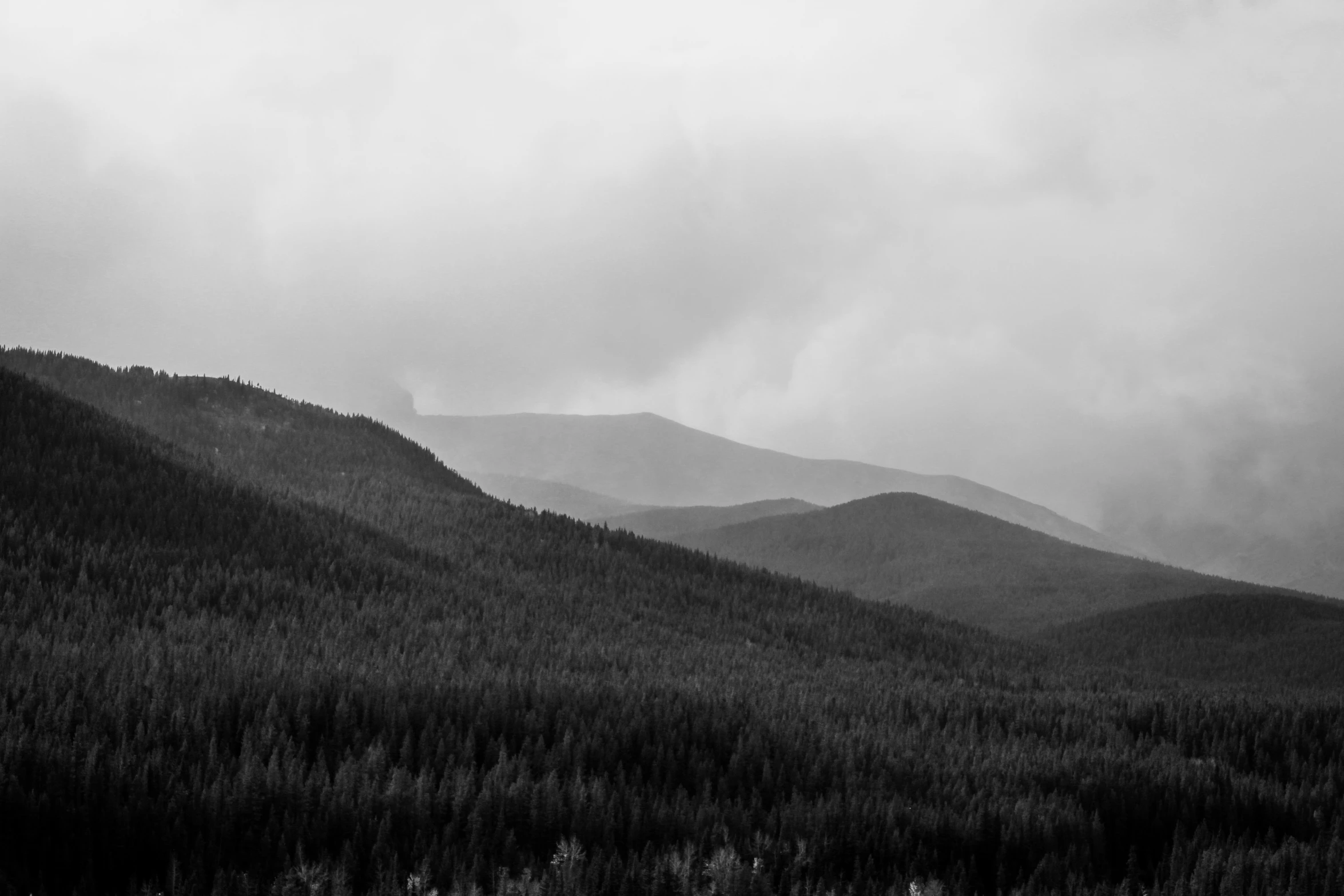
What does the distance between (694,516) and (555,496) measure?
1285 inches

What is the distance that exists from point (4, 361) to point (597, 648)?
984 inches

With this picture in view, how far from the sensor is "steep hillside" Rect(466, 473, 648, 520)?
297 feet

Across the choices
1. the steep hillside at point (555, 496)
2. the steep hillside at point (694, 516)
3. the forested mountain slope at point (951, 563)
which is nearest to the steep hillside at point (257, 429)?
the forested mountain slope at point (951, 563)

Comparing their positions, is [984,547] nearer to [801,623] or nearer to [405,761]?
[801,623]

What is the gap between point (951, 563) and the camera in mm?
49062

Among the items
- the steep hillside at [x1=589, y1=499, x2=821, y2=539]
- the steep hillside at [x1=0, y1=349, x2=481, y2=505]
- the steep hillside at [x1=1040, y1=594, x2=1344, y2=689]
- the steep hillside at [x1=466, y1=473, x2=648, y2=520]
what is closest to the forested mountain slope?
the steep hillside at [x1=1040, y1=594, x2=1344, y2=689]

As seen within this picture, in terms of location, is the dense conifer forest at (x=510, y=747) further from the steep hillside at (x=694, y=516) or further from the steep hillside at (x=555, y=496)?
the steep hillside at (x=555, y=496)

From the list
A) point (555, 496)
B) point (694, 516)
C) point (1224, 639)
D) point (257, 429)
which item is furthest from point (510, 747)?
point (555, 496)

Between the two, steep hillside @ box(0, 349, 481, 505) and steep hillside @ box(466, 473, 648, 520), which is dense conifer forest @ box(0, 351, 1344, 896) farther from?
steep hillside @ box(466, 473, 648, 520)

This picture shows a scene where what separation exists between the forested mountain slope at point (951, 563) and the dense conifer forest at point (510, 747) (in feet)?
73.1

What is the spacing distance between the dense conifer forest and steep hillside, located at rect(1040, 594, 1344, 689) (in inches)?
433

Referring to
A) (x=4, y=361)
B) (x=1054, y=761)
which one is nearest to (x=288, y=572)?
(x=1054, y=761)

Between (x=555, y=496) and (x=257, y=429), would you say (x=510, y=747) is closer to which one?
(x=257, y=429)

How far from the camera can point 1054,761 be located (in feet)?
24.4
